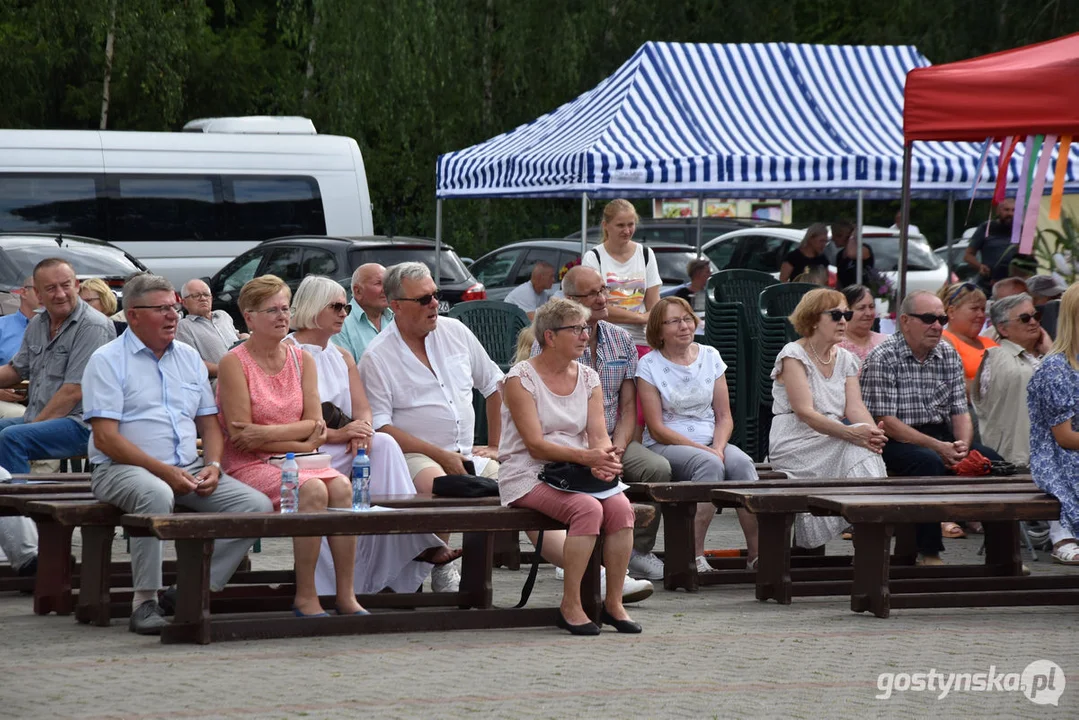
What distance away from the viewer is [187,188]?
23.6m

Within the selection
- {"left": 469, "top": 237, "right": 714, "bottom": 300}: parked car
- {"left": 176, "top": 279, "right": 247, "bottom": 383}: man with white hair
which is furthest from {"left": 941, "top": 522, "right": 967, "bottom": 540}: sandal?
{"left": 469, "top": 237, "right": 714, "bottom": 300}: parked car

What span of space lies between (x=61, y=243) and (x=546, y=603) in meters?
11.6

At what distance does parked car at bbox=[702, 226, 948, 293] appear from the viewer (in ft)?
75.8

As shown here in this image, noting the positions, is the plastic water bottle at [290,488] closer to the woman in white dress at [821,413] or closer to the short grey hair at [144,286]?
the short grey hair at [144,286]

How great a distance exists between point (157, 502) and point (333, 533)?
2.33 feet

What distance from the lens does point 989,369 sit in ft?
33.3

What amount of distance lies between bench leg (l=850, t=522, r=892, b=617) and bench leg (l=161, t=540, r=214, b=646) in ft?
9.19

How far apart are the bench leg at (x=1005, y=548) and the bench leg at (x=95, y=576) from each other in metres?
4.27

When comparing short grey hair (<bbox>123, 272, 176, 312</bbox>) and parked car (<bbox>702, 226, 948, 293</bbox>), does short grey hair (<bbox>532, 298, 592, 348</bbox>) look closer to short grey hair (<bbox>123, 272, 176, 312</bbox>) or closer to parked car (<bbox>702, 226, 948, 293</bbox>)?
short grey hair (<bbox>123, 272, 176, 312</bbox>)

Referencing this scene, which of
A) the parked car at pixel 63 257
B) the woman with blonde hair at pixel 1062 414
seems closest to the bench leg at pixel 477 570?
the woman with blonde hair at pixel 1062 414

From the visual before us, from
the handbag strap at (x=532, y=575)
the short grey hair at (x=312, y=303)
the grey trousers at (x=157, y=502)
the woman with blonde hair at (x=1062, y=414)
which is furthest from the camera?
the short grey hair at (x=312, y=303)

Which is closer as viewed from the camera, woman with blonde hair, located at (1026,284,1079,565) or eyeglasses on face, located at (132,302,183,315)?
eyeglasses on face, located at (132,302,183,315)

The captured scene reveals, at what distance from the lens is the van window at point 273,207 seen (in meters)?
24.0

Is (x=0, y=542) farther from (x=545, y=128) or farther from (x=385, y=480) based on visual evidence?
(x=545, y=128)
